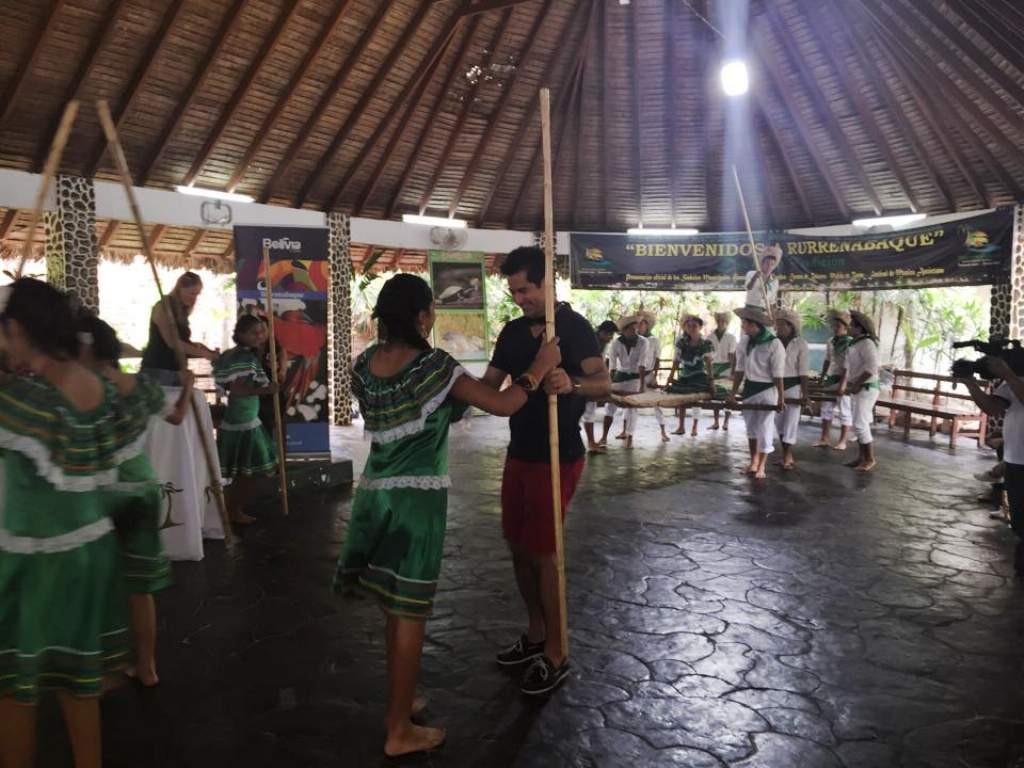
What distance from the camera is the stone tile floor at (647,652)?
2.85 meters

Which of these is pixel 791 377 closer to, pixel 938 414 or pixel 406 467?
pixel 938 414

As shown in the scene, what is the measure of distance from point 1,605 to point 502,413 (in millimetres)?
1561

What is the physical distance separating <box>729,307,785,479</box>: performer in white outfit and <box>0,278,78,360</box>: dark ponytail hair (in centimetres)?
675

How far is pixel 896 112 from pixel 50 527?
11.9 metres

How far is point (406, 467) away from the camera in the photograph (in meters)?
2.70

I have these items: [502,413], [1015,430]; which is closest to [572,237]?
[1015,430]

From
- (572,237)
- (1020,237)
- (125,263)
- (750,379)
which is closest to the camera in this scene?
(750,379)

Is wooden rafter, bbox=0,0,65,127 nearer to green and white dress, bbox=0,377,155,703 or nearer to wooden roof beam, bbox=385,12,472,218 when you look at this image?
wooden roof beam, bbox=385,12,472,218

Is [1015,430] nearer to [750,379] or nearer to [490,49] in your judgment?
[750,379]

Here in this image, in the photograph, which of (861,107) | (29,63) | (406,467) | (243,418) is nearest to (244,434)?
(243,418)

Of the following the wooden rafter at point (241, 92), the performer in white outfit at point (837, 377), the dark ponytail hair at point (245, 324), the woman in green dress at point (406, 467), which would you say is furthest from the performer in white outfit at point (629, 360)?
the woman in green dress at point (406, 467)

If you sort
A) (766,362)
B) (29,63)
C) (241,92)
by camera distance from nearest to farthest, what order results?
1. (766,362)
2. (29,63)
3. (241,92)

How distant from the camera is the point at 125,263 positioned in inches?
517

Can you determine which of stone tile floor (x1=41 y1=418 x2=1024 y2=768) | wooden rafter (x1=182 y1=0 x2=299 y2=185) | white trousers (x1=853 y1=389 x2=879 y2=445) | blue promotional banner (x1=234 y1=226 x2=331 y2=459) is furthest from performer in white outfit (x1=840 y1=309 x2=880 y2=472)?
wooden rafter (x1=182 y1=0 x2=299 y2=185)
